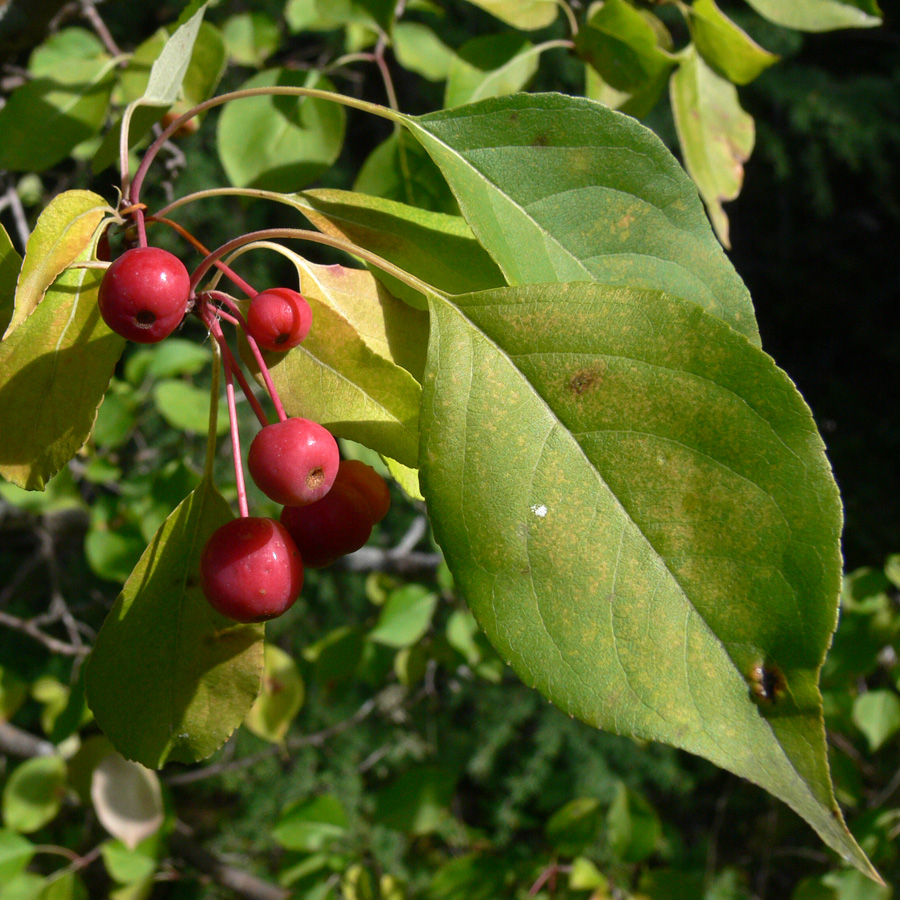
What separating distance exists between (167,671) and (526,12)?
946mm

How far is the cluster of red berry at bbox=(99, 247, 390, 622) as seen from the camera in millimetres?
517

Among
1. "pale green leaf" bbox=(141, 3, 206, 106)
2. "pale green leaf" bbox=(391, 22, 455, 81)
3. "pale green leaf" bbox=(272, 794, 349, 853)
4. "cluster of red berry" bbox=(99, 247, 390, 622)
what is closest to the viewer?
"cluster of red berry" bbox=(99, 247, 390, 622)

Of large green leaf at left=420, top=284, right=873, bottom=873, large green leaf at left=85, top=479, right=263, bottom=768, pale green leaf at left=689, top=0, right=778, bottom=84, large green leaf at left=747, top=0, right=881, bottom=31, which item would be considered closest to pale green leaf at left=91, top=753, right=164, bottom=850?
large green leaf at left=85, top=479, right=263, bottom=768

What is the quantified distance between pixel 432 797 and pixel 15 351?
152 centimetres

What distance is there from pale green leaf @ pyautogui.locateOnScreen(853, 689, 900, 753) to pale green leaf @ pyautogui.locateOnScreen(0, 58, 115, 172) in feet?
5.99

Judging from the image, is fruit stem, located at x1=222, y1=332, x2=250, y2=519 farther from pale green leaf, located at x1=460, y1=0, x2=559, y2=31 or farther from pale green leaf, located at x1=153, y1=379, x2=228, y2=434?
pale green leaf, located at x1=153, y1=379, x2=228, y2=434

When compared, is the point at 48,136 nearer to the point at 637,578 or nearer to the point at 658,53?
the point at 658,53

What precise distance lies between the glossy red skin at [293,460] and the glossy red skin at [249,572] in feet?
0.13

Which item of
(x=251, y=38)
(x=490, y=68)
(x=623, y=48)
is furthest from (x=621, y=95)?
(x=251, y=38)

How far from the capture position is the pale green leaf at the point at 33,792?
1.64 metres

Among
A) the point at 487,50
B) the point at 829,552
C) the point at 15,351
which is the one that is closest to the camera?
the point at 829,552

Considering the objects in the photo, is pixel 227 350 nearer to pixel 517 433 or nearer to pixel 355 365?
pixel 355 365

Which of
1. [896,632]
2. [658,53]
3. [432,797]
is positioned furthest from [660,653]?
[896,632]

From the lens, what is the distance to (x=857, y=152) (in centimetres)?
338
